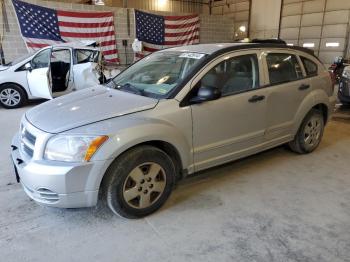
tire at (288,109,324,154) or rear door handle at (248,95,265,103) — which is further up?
rear door handle at (248,95,265,103)

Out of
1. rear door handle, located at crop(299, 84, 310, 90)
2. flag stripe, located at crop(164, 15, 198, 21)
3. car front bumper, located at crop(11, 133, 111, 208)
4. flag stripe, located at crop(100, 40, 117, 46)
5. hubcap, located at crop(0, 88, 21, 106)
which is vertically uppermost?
flag stripe, located at crop(164, 15, 198, 21)

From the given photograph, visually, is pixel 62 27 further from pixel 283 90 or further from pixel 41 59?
pixel 283 90

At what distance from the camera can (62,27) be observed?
9.40 metres

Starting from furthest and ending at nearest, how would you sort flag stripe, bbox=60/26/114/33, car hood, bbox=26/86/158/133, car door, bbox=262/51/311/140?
1. flag stripe, bbox=60/26/114/33
2. car door, bbox=262/51/311/140
3. car hood, bbox=26/86/158/133

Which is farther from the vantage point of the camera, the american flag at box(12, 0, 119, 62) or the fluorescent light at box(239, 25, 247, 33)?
the fluorescent light at box(239, 25, 247, 33)

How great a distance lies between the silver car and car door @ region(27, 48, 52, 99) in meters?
3.65

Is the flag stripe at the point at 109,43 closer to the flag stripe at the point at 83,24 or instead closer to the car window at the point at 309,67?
the flag stripe at the point at 83,24

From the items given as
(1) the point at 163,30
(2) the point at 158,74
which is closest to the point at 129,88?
(2) the point at 158,74

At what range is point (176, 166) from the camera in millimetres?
2645

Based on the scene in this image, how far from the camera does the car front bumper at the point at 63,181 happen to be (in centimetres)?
209

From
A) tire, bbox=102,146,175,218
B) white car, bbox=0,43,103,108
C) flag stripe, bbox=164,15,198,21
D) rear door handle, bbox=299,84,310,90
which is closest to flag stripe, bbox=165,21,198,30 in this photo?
flag stripe, bbox=164,15,198,21

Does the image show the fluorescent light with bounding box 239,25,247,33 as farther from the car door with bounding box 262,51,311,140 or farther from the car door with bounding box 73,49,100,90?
the car door with bounding box 262,51,311,140

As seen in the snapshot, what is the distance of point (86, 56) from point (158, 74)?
4877 mm

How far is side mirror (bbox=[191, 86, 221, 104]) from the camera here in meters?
2.54
